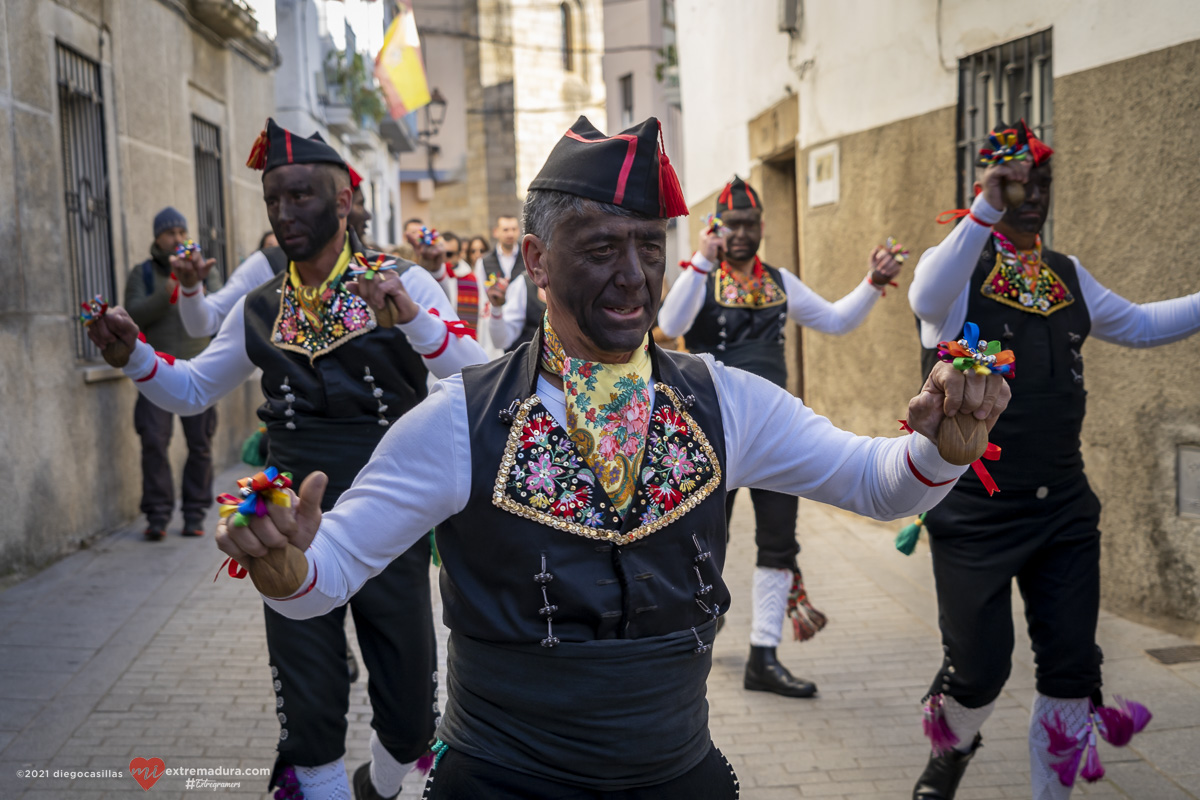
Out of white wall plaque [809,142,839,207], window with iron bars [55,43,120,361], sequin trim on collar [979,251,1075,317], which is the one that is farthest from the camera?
white wall plaque [809,142,839,207]

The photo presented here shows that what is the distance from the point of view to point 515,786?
7.11 feet

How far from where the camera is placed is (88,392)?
26.6ft

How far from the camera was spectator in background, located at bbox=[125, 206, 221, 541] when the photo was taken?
812 cm

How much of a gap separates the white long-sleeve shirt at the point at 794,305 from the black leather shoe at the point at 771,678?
1.64 m

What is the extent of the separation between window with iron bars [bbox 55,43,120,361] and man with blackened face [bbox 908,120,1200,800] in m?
6.74

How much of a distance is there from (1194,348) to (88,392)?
279 inches

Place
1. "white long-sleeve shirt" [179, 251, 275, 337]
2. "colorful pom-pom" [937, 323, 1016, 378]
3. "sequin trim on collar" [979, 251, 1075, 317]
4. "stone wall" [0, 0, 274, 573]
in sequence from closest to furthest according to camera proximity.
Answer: "colorful pom-pom" [937, 323, 1016, 378] → "sequin trim on collar" [979, 251, 1075, 317] → "white long-sleeve shirt" [179, 251, 275, 337] → "stone wall" [0, 0, 274, 573]

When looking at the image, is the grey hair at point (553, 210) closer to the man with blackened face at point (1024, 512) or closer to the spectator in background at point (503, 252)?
the man with blackened face at point (1024, 512)

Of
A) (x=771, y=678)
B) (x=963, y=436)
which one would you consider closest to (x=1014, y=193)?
(x=963, y=436)

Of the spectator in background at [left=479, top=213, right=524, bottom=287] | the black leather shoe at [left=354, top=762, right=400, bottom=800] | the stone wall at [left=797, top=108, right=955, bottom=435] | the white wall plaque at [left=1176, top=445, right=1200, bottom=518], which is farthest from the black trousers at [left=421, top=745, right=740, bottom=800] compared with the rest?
the spectator in background at [left=479, top=213, right=524, bottom=287]

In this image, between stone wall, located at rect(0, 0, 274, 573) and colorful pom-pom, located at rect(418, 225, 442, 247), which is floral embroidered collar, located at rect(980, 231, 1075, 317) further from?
stone wall, located at rect(0, 0, 274, 573)

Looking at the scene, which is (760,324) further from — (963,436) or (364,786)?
(963,436)

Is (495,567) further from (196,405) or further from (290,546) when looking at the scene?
(196,405)

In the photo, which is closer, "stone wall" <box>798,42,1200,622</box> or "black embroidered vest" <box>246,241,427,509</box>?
"black embroidered vest" <box>246,241,427,509</box>
